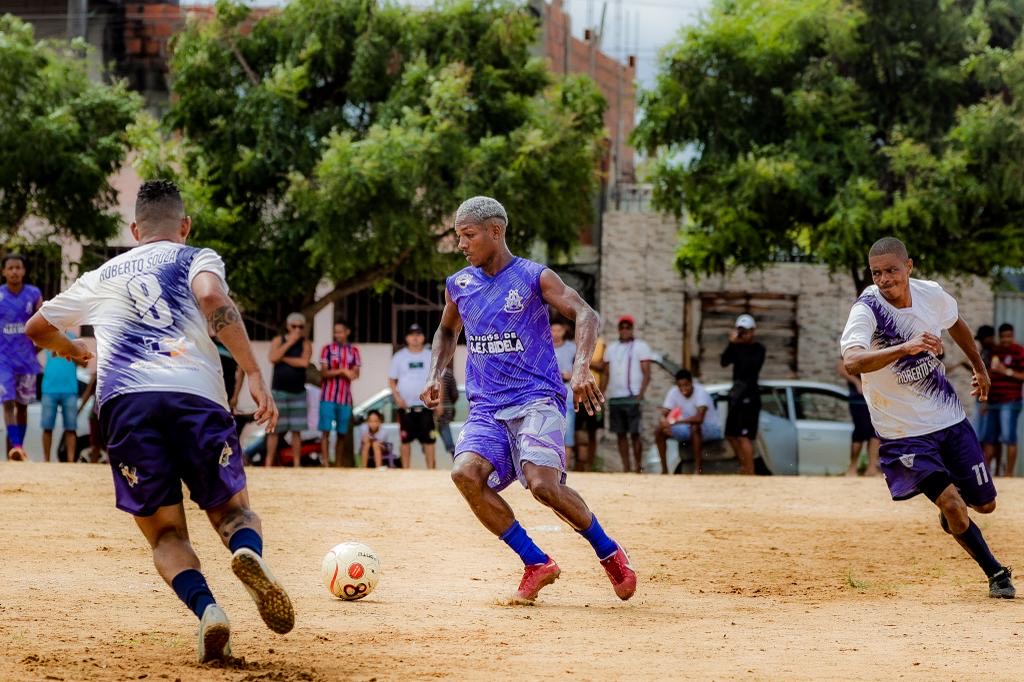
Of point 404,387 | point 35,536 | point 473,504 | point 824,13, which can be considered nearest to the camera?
point 473,504

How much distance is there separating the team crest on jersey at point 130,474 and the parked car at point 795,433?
14.5 m

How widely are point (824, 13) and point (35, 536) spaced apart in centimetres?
1462

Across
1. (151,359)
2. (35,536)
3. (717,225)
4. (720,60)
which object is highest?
(720,60)

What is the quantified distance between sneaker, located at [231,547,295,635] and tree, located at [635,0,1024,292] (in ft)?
53.2

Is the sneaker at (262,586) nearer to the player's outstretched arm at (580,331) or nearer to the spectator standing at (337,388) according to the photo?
the player's outstretched arm at (580,331)

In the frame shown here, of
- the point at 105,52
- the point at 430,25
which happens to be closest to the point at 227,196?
the point at 430,25

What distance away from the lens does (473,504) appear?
8125mm

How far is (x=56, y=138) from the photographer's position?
76.1 feet

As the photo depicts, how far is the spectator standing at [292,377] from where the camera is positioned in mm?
18703

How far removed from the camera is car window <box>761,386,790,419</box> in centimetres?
2080

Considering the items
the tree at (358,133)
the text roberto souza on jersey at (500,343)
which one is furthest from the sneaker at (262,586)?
the tree at (358,133)

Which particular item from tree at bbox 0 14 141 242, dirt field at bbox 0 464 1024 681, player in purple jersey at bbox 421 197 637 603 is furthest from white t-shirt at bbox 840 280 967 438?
tree at bbox 0 14 141 242

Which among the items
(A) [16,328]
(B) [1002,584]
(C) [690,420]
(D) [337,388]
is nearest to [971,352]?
(B) [1002,584]

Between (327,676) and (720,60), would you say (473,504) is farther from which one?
(720,60)
